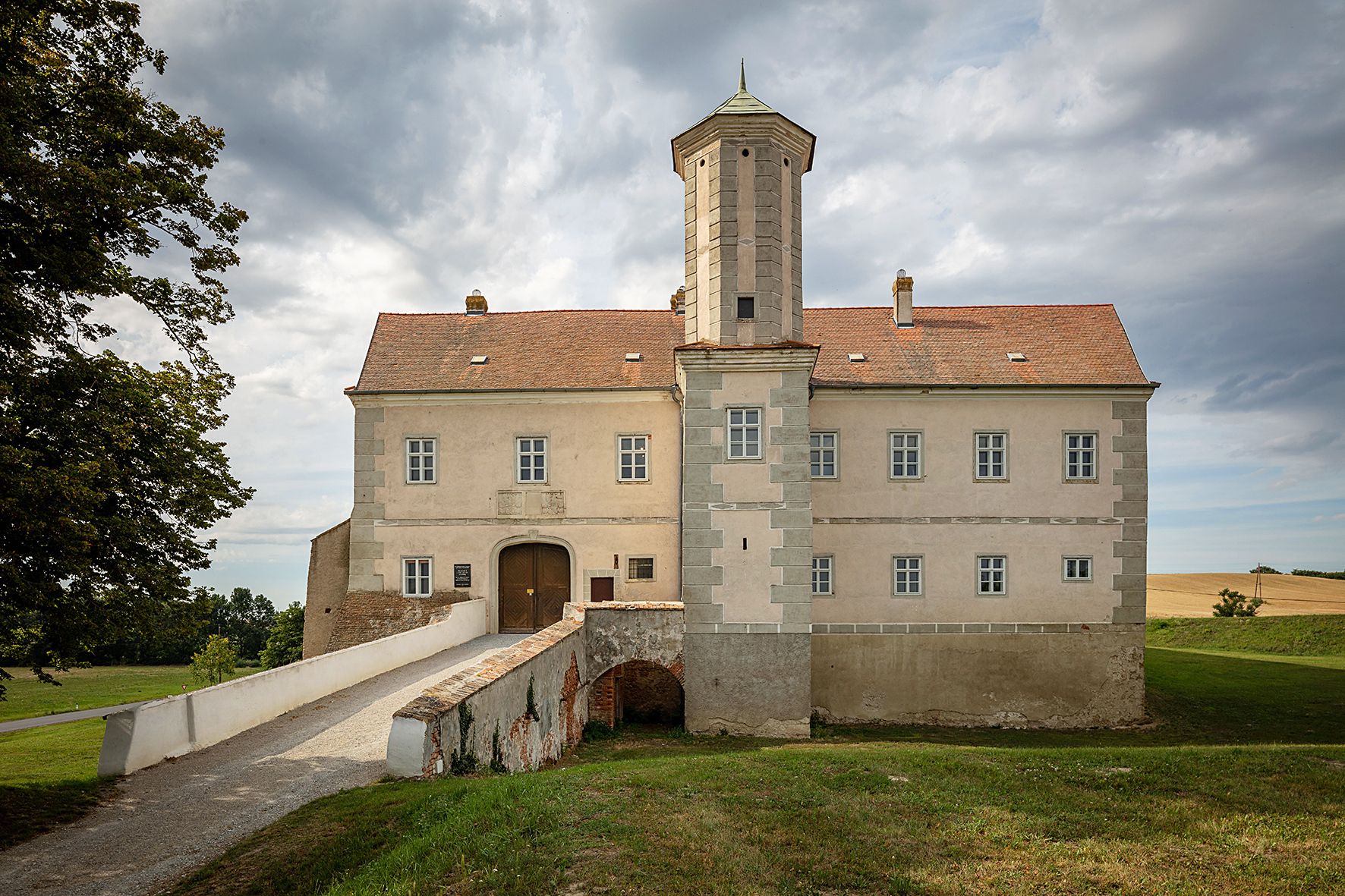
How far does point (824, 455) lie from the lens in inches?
792

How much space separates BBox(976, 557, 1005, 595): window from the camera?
1977cm

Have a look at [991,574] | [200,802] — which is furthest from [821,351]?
[200,802]

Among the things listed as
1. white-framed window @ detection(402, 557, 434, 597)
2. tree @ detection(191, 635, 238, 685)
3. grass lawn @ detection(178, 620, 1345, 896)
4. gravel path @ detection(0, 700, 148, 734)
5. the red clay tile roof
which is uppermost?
the red clay tile roof

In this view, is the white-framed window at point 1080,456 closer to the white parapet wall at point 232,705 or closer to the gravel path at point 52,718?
the white parapet wall at point 232,705

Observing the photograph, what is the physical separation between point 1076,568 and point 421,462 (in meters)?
17.4

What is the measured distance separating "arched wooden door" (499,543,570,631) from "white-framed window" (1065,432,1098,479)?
13.4 m

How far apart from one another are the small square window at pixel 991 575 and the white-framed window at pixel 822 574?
3759 mm

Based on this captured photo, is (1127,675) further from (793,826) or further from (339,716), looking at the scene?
(339,716)

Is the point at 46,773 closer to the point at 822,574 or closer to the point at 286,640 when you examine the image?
the point at 822,574

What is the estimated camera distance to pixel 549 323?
23281mm

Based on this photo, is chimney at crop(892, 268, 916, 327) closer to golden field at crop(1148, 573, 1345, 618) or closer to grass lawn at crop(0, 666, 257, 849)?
grass lawn at crop(0, 666, 257, 849)

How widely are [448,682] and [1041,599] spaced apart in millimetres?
15597

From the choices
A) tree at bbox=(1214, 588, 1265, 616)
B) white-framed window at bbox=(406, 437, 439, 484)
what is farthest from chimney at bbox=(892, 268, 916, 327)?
tree at bbox=(1214, 588, 1265, 616)

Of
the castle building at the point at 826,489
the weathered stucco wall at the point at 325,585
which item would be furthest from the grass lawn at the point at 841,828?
the weathered stucco wall at the point at 325,585
